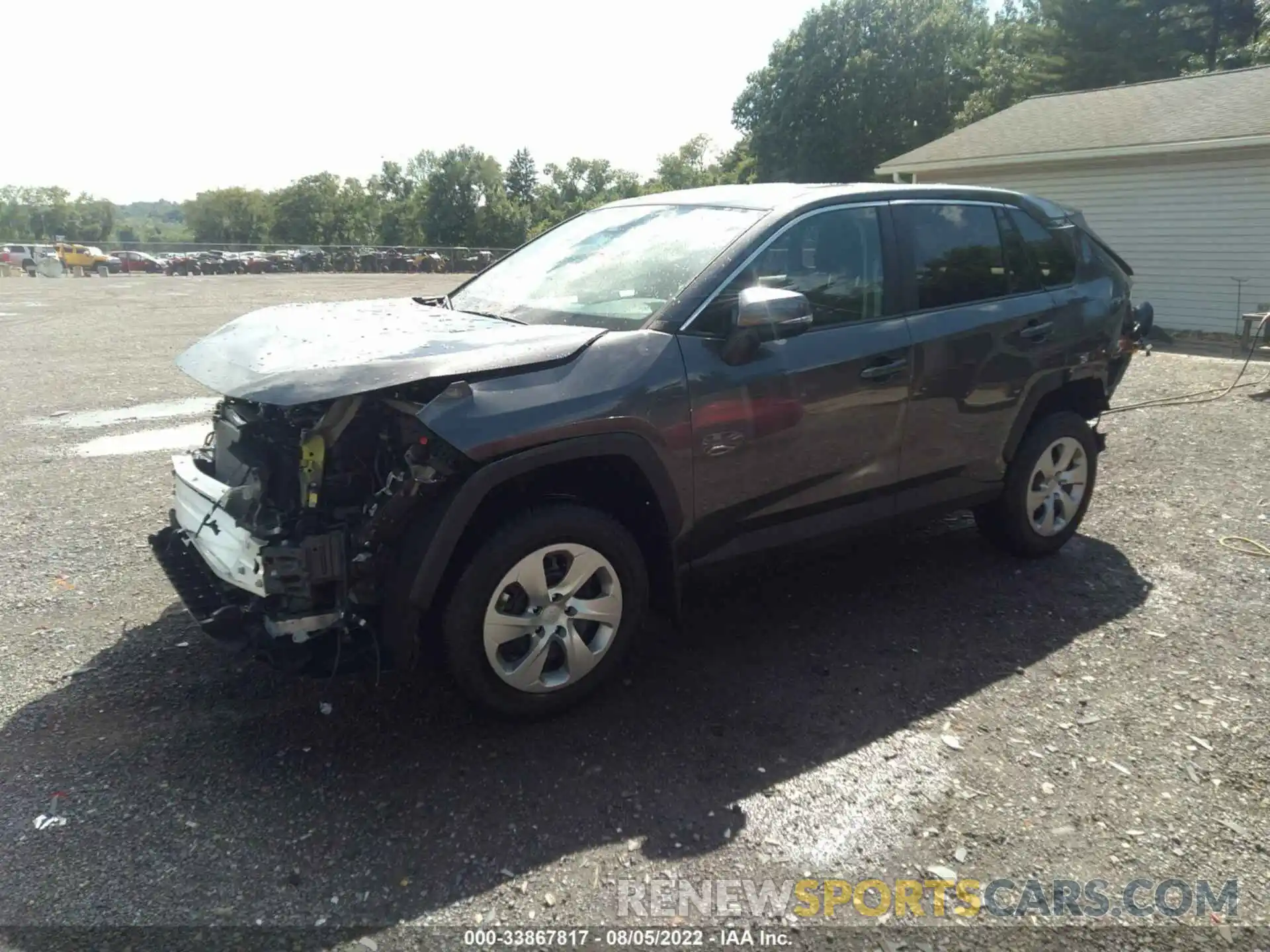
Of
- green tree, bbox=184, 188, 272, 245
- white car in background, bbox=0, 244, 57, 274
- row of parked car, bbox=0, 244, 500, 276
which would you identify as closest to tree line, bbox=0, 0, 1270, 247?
row of parked car, bbox=0, 244, 500, 276

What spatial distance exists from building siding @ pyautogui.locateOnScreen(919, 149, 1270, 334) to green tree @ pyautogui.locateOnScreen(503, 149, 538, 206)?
272 ft

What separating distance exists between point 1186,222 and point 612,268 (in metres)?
14.7

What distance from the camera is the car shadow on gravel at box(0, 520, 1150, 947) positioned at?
101 inches

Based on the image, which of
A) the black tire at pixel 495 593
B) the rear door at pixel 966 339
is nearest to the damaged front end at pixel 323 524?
the black tire at pixel 495 593

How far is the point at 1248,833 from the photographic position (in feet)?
9.29

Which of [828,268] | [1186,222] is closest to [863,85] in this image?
[1186,222]

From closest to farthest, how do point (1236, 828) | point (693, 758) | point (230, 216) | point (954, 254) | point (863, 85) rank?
point (1236, 828) < point (693, 758) < point (954, 254) < point (863, 85) < point (230, 216)

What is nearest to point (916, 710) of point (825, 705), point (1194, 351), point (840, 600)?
point (825, 705)

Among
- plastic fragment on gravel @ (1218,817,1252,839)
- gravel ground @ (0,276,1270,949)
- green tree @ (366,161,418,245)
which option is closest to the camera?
gravel ground @ (0,276,1270,949)

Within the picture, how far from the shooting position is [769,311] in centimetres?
339

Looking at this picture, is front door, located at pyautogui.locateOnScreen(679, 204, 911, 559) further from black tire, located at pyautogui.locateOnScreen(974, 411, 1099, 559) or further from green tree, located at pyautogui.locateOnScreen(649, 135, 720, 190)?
green tree, located at pyautogui.locateOnScreen(649, 135, 720, 190)

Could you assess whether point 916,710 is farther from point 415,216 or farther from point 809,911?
point 415,216

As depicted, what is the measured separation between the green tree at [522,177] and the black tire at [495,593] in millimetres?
95092

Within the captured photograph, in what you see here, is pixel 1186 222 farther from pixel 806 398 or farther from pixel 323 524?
pixel 323 524
